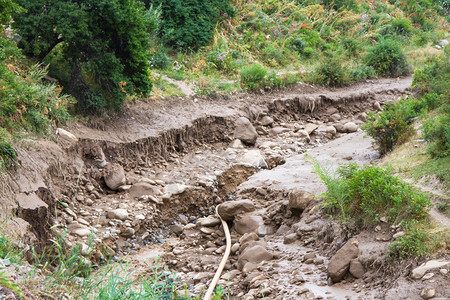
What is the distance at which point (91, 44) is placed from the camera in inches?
322

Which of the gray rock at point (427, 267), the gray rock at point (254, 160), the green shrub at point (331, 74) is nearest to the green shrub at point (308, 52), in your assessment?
the green shrub at point (331, 74)

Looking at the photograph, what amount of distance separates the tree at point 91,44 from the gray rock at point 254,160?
97.3 inches

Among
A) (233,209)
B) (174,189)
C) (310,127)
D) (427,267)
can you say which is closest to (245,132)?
(310,127)

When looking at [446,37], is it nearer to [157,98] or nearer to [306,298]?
[157,98]

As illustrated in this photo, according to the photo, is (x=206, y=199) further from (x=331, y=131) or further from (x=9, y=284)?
(x=9, y=284)

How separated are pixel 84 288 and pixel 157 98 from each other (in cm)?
685

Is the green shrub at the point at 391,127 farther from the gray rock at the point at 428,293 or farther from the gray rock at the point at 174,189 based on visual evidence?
the gray rock at the point at 428,293

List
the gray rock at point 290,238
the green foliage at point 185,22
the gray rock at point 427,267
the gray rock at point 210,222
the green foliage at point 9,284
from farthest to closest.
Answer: the green foliage at point 185,22, the gray rock at point 210,222, the gray rock at point 290,238, the gray rock at point 427,267, the green foliage at point 9,284

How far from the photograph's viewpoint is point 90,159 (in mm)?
7832

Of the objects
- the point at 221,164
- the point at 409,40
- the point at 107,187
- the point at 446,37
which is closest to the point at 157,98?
the point at 221,164

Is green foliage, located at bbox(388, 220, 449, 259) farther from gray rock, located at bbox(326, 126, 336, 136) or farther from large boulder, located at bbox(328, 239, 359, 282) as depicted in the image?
gray rock, located at bbox(326, 126, 336, 136)

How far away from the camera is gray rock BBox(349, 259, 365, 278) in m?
5.00

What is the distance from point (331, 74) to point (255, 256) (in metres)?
8.87

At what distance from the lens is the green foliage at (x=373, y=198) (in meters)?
5.21
